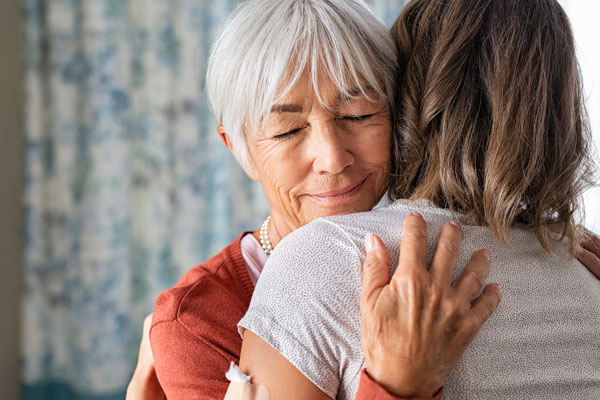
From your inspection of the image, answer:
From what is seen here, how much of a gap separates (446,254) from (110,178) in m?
2.84

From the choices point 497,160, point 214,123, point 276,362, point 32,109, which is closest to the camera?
point 276,362

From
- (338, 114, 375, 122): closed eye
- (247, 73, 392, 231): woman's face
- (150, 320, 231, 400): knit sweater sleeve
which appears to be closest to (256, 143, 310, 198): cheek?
(247, 73, 392, 231): woman's face

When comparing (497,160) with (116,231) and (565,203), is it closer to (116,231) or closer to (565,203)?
(565,203)

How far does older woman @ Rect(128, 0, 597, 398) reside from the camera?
1091 mm

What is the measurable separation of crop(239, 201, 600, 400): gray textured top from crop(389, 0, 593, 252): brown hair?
0.05m

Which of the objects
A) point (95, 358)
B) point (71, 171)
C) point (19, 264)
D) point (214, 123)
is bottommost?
point (95, 358)

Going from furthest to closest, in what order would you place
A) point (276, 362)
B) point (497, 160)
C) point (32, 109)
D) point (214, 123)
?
point (214, 123), point (32, 109), point (497, 160), point (276, 362)

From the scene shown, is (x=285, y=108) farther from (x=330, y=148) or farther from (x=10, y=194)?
(x=10, y=194)

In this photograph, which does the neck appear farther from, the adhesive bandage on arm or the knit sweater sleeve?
the adhesive bandage on arm

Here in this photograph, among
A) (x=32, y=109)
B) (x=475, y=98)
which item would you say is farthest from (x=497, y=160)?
(x=32, y=109)

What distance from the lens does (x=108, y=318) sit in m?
3.34

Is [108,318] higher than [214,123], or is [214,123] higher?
[214,123]

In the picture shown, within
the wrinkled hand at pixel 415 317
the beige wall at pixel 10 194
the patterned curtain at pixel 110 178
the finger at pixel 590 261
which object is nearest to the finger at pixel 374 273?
the wrinkled hand at pixel 415 317

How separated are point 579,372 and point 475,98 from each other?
43cm
